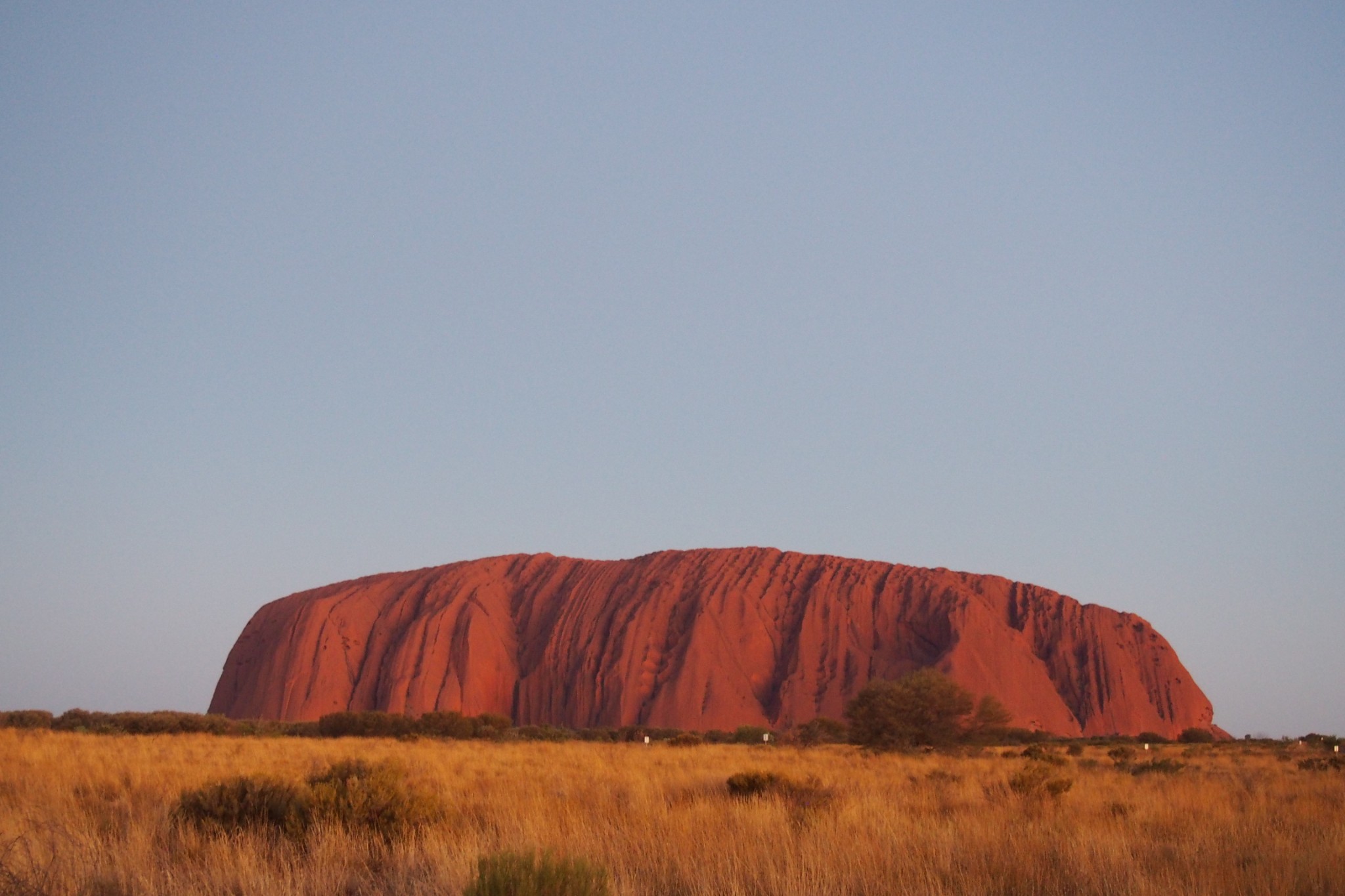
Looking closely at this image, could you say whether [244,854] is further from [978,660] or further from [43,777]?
[978,660]

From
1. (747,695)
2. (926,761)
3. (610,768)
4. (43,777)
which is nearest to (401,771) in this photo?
(43,777)

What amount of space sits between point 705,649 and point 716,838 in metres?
54.2

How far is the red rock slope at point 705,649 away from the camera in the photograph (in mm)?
59000

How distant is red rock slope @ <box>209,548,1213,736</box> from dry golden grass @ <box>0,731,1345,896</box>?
4399 cm

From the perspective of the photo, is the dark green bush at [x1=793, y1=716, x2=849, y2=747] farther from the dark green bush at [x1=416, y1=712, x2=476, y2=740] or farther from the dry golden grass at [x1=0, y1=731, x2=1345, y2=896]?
the dry golden grass at [x1=0, y1=731, x2=1345, y2=896]

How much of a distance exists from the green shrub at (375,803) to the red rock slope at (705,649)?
49094mm

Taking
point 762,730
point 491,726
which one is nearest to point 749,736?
point 762,730

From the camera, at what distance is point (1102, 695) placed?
61.4 m

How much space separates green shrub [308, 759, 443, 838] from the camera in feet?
27.5

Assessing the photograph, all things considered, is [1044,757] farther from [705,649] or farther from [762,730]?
[705,649]

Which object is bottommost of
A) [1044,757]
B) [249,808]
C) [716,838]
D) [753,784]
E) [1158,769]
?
[1044,757]

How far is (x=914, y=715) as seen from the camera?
30719mm

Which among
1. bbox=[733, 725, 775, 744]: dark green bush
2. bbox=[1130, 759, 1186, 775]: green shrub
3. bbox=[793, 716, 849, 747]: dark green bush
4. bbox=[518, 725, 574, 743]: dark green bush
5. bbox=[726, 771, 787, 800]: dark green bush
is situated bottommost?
bbox=[518, 725, 574, 743]: dark green bush

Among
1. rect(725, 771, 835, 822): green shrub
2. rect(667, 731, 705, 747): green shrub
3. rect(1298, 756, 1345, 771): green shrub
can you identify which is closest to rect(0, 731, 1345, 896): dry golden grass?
rect(725, 771, 835, 822): green shrub
